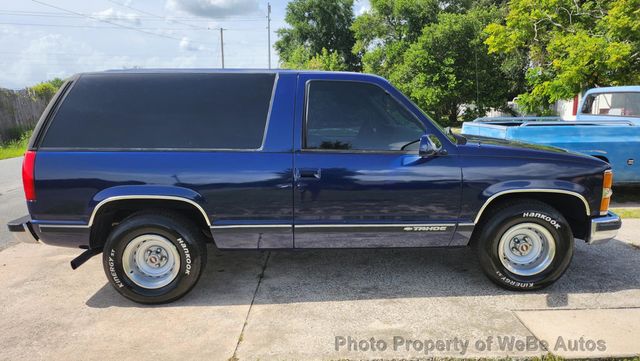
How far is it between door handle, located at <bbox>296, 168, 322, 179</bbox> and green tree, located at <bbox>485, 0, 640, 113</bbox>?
11.4 meters

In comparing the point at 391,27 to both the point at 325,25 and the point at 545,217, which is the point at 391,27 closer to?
the point at 325,25

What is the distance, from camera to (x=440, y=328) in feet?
11.1

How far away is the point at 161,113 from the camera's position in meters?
3.65

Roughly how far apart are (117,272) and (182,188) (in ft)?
3.01

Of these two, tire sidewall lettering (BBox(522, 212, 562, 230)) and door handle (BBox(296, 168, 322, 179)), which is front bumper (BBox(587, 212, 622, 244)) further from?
door handle (BBox(296, 168, 322, 179))

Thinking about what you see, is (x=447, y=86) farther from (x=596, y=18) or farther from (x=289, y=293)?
(x=289, y=293)

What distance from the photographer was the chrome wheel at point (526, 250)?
389 cm

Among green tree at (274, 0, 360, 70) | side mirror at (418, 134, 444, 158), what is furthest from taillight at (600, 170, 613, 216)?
green tree at (274, 0, 360, 70)

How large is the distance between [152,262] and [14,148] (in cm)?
1561

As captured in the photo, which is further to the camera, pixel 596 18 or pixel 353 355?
pixel 596 18

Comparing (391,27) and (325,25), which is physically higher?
(325,25)

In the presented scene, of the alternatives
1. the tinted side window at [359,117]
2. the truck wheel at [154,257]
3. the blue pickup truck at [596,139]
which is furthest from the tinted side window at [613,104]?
the truck wheel at [154,257]

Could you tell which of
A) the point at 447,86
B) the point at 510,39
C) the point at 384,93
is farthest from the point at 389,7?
the point at 384,93

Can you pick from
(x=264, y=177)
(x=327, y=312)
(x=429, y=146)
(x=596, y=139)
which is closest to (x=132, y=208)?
(x=264, y=177)
